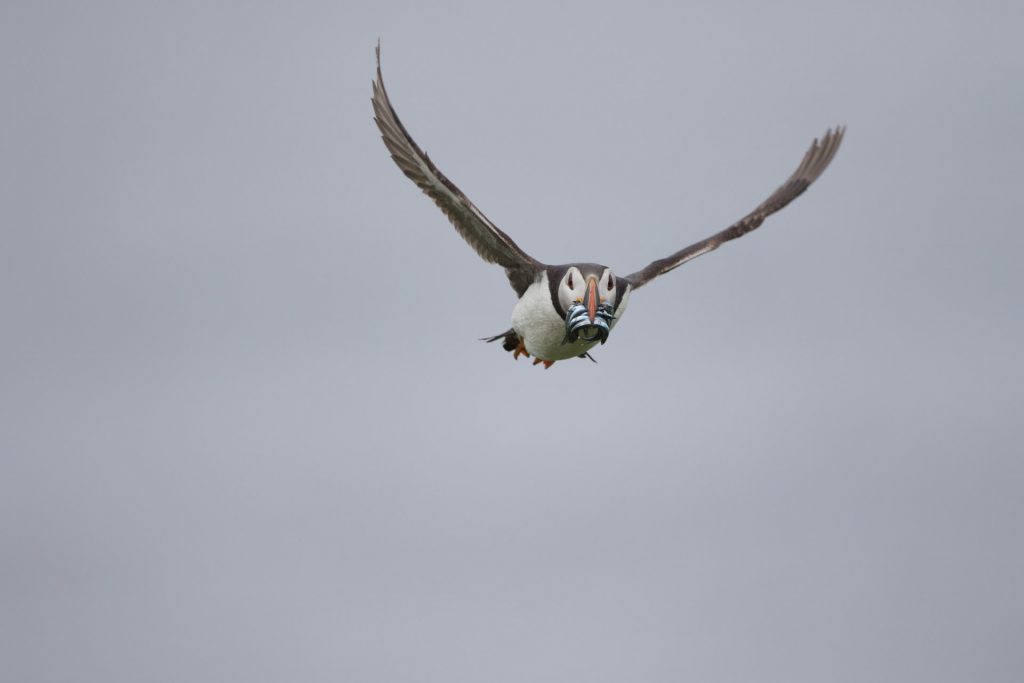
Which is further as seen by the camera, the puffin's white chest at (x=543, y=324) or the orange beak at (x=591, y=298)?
the puffin's white chest at (x=543, y=324)

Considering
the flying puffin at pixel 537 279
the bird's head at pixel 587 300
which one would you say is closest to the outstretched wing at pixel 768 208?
the flying puffin at pixel 537 279

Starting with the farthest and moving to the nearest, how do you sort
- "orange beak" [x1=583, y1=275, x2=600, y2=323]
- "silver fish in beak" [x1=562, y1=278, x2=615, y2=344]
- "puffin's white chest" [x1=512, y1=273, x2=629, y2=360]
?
"puffin's white chest" [x1=512, y1=273, x2=629, y2=360]
"orange beak" [x1=583, y1=275, x2=600, y2=323]
"silver fish in beak" [x1=562, y1=278, x2=615, y2=344]

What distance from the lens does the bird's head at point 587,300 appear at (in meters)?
28.4

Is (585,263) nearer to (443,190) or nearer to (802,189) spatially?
(443,190)

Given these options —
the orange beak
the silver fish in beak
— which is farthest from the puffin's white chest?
the orange beak

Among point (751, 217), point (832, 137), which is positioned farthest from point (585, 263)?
point (832, 137)

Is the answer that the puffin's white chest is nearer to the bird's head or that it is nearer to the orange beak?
the bird's head

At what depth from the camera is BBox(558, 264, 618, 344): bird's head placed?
93.1 ft

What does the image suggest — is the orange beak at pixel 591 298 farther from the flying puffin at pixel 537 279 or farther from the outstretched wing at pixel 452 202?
the outstretched wing at pixel 452 202

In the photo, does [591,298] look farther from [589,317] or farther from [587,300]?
[589,317]

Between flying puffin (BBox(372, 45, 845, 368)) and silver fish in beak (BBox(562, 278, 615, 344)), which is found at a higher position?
flying puffin (BBox(372, 45, 845, 368))

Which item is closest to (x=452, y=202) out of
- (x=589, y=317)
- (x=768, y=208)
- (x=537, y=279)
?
(x=537, y=279)

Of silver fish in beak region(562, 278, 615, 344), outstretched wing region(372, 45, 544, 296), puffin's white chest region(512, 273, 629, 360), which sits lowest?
silver fish in beak region(562, 278, 615, 344)

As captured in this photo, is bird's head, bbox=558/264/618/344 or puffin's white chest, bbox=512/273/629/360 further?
puffin's white chest, bbox=512/273/629/360
